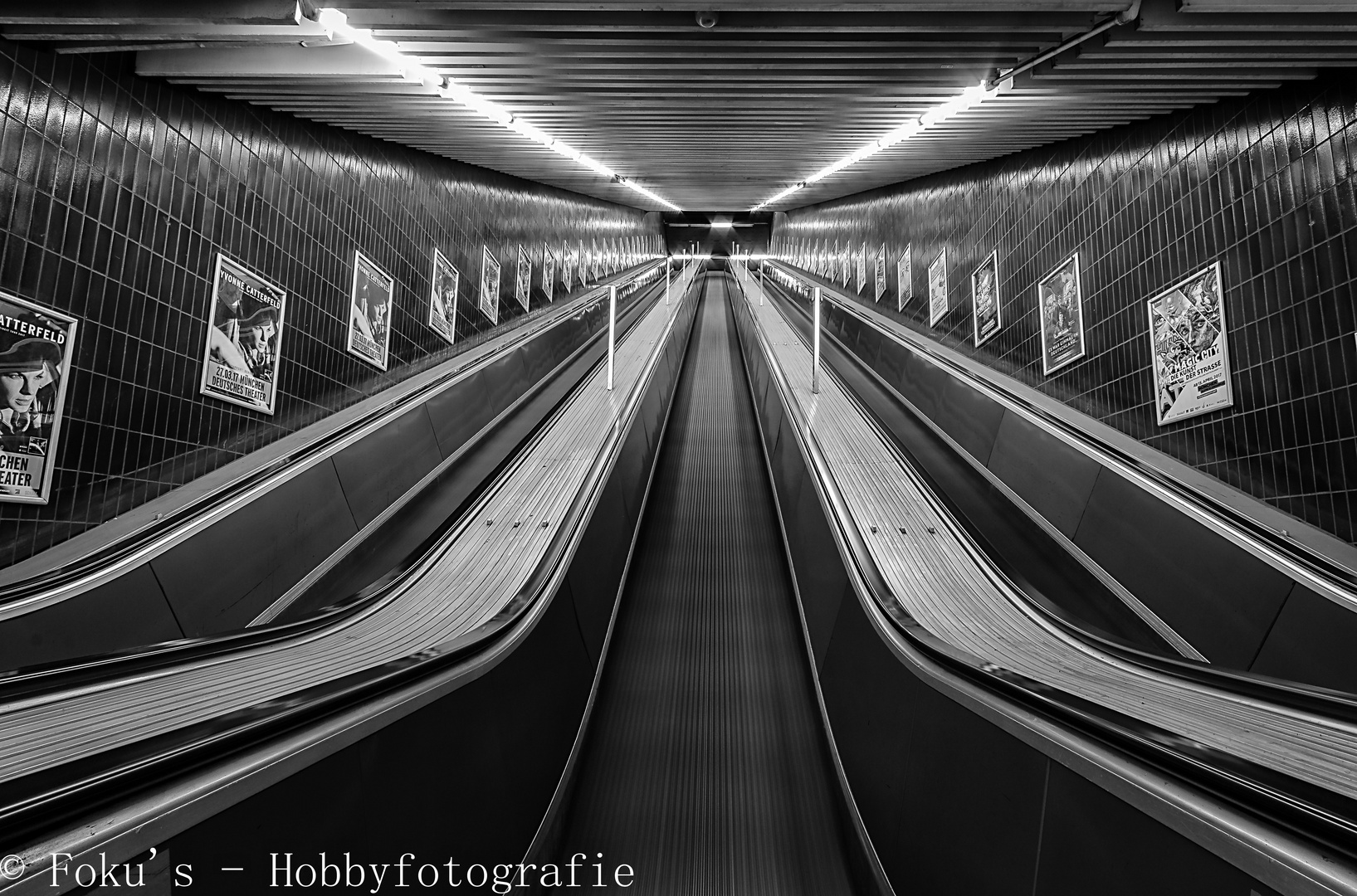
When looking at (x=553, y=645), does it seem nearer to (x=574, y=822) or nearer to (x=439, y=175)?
(x=574, y=822)

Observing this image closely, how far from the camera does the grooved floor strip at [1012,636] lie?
1843 millimetres

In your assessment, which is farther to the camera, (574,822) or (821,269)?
(821,269)

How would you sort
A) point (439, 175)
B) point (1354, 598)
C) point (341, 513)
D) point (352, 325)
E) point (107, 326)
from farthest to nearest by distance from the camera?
point (439, 175)
point (352, 325)
point (341, 513)
point (107, 326)
point (1354, 598)

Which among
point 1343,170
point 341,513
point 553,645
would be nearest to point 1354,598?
point 1343,170

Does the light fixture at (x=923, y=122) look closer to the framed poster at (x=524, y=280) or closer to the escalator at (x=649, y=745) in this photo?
the escalator at (x=649, y=745)

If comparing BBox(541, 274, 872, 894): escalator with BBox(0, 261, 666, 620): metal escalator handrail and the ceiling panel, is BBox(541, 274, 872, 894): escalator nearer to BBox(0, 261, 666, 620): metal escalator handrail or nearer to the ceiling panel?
BBox(0, 261, 666, 620): metal escalator handrail

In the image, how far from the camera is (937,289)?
1073 centimetres

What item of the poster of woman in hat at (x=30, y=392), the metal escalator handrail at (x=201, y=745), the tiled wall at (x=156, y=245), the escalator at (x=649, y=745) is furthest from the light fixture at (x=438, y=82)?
the metal escalator handrail at (x=201, y=745)

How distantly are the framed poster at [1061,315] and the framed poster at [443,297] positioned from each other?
675cm

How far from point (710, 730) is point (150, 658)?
238 centimetres

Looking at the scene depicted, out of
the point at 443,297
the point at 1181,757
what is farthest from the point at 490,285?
the point at 1181,757

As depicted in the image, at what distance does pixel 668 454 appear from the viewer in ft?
26.0

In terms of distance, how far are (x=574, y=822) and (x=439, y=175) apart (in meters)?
7.84

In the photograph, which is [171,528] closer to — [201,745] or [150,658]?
[150,658]
